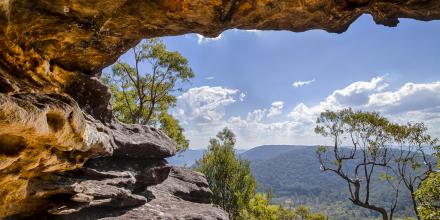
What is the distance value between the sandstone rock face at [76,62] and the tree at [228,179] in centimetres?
2941

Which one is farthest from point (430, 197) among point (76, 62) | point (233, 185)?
point (233, 185)

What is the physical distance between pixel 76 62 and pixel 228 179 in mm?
36130

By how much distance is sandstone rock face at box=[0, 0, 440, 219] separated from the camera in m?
10.6

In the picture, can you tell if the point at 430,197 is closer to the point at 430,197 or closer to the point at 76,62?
the point at 430,197

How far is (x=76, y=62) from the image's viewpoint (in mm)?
16969

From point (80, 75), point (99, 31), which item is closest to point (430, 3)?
point (99, 31)

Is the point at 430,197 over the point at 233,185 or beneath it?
over

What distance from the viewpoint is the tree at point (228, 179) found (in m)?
47.8

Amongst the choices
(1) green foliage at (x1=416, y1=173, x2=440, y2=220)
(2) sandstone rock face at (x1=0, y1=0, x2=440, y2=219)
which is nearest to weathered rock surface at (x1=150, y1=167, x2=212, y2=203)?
(2) sandstone rock face at (x1=0, y1=0, x2=440, y2=219)

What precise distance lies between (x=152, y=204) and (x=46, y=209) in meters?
6.46

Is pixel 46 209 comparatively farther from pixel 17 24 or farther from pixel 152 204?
pixel 17 24

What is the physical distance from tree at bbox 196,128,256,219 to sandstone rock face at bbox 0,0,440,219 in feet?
96.5

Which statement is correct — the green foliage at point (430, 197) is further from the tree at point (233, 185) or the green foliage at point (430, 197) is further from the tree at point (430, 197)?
the tree at point (233, 185)

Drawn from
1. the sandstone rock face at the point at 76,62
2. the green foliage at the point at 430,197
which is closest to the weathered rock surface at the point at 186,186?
the sandstone rock face at the point at 76,62
